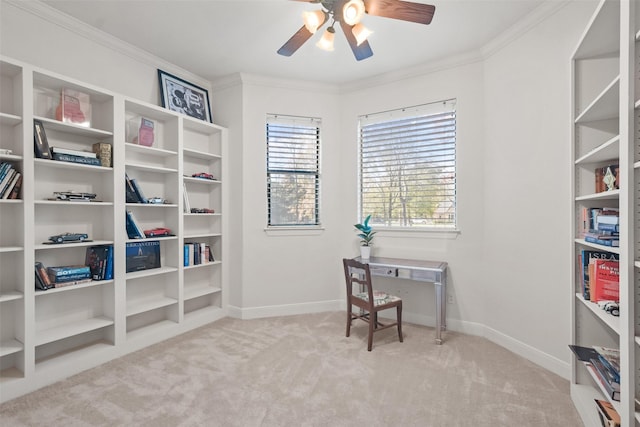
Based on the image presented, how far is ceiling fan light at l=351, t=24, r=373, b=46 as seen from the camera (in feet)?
6.53

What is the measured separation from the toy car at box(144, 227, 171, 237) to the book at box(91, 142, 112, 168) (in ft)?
2.32

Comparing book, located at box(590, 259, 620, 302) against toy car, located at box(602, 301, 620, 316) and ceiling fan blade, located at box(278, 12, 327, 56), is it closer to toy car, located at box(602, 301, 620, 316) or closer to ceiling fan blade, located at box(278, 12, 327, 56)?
toy car, located at box(602, 301, 620, 316)

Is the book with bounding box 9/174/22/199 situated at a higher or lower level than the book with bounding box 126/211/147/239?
higher

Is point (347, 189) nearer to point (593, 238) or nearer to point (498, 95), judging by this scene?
point (498, 95)

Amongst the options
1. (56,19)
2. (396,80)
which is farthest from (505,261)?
(56,19)

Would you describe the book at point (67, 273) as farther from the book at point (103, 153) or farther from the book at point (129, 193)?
the book at point (103, 153)

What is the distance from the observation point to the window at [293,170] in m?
3.77

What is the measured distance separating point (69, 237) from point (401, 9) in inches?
112

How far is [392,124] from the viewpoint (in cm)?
362

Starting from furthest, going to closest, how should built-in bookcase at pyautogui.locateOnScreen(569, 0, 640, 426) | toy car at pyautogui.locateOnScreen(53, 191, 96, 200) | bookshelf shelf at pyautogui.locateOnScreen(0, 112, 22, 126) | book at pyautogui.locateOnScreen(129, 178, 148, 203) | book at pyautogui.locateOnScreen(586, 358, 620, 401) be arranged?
book at pyautogui.locateOnScreen(129, 178, 148, 203) → toy car at pyautogui.locateOnScreen(53, 191, 96, 200) → bookshelf shelf at pyautogui.locateOnScreen(0, 112, 22, 126) → book at pyautogui.locateOnScreen(586, 358, 620, 401) → built-in bookcase at pyautogui.locateOnScreen(569, 0, 640, 426)

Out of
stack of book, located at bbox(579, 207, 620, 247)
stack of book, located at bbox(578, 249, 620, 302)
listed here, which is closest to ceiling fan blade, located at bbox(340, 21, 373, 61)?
stack of book, located at bbox(579, 207, 620, 247)

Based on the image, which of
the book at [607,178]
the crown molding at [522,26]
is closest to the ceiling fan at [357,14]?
the crown molding at [522,26]

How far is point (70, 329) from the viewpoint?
2.46m

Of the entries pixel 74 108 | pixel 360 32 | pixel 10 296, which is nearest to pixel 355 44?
pixel 360 32
